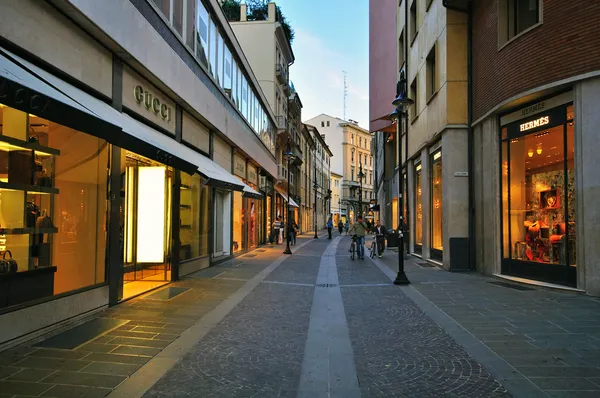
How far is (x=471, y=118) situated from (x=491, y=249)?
13.5ft

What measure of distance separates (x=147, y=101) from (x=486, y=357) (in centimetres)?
816

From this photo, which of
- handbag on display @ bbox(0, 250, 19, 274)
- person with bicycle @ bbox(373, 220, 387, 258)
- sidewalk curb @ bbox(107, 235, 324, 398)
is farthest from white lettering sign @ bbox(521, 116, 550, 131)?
handbag on display @ bbox(0, 250, 19, 274)

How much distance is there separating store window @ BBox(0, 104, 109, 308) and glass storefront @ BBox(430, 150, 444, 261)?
11.6 m

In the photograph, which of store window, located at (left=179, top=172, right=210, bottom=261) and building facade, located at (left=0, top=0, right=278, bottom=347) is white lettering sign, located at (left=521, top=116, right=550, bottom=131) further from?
store window, located at (left=179, top=172, right=210, bottom=261)

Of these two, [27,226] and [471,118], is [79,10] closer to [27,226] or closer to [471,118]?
[27,226]

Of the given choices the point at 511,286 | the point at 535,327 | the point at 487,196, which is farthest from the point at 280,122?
the point at 535,327

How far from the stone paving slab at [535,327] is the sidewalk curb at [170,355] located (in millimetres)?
3853

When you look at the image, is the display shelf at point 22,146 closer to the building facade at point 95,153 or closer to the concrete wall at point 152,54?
the building facade at point 95,153

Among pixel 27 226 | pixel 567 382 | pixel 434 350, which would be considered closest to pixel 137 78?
pixel 27 226

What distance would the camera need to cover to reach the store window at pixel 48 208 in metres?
5.84

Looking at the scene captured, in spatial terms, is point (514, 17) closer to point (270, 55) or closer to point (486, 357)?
point (486, 357)

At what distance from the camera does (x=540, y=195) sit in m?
11.0

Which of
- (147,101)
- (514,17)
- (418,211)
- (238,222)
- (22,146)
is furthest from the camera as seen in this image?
(238,222)

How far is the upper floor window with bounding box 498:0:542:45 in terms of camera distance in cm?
1106
